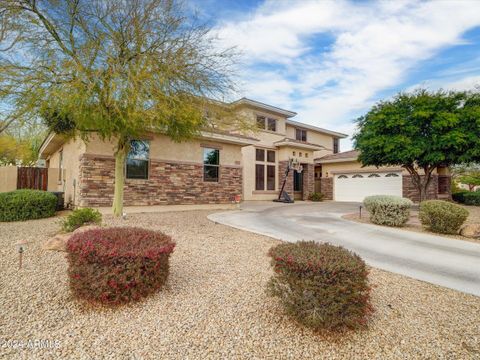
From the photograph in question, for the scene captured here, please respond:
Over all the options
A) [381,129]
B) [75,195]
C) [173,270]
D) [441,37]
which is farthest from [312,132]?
[173,270]

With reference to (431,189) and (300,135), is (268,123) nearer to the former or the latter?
(300,135)

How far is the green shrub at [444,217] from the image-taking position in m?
7.70

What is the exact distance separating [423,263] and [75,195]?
39.1 ft

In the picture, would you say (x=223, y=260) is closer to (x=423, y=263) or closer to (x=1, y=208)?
(x=423, y=263)

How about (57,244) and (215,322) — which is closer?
(215,322)

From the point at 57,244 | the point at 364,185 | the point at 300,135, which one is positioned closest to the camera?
the point at 57,244

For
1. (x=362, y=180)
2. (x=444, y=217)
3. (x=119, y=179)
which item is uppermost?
(x=362, y=180)

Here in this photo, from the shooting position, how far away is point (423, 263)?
5.43 metres

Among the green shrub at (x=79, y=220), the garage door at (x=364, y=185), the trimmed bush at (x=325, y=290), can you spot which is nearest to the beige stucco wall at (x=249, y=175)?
the garage door at (x=364, y=185)

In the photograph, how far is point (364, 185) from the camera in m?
19.6

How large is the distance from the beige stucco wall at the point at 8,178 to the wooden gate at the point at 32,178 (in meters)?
0.15

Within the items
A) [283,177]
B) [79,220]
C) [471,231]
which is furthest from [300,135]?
[79,220]

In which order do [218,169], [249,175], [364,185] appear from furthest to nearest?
[364,185]
[249,175]
[218,169]

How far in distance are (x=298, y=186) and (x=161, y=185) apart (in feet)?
43.5
